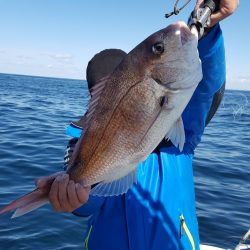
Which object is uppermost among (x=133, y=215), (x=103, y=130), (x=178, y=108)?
(x=178, y=108)

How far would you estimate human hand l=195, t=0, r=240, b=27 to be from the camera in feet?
7.89

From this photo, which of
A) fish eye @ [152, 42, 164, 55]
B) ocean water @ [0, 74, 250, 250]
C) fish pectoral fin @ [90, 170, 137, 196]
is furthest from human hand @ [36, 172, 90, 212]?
ocean water @ [0, 74, 250, 250]

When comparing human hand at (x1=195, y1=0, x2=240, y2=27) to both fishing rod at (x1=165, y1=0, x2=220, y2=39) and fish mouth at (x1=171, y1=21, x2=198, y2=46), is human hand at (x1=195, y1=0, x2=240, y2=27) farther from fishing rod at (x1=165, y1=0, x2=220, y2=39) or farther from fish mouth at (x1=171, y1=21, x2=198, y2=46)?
fish mouth at (x1=171, y1=21, x2=198, y2=46)

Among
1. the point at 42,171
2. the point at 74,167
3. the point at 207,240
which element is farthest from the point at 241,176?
the point at 74,167

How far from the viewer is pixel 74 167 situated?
225 centimetres

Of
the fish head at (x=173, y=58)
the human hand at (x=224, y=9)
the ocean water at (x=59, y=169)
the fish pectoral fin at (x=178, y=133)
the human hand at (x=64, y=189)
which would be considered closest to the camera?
the fish head at (x=173, y=58)

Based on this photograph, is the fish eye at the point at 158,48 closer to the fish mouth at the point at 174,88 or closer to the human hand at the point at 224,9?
the fish mouth at the point at 174,88

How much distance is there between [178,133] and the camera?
6.98ft

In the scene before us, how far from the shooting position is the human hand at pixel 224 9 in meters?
2.40

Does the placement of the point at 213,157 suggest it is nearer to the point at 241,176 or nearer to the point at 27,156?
the point at 241,176

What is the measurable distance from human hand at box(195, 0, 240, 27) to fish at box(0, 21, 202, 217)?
1.63 ft

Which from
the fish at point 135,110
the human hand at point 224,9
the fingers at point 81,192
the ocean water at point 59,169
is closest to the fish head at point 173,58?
the fish at point 135,110

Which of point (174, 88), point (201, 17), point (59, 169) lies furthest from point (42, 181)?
point (59, 169)

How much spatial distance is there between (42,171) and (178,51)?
7531 millimetres
